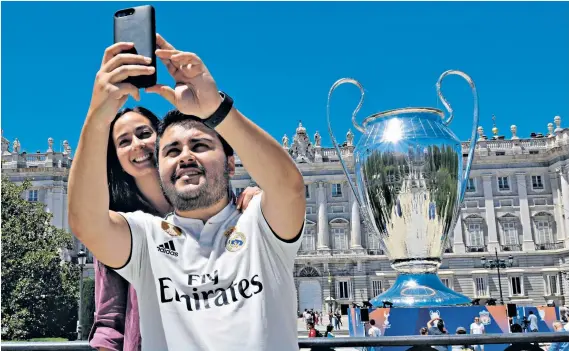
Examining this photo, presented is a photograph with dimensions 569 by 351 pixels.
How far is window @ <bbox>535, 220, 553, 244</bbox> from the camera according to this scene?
38406 mm

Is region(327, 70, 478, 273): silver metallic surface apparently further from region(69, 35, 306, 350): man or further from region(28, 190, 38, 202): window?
region(28, 190, 38, 202): window

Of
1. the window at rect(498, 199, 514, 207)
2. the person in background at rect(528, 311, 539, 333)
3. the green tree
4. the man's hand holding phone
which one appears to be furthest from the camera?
the window at rect(498, 199, 514, 207)

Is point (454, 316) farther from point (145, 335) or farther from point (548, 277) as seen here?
point (548, 277)

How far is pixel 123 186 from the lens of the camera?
178cm

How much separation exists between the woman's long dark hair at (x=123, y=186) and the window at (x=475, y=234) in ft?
130

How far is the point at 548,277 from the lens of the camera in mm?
37250

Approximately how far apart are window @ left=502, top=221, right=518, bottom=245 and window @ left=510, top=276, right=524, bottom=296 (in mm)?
2468

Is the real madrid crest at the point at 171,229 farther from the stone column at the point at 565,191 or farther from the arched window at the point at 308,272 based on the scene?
the stone column at the point at 565,191

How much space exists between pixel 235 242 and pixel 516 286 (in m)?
40.1

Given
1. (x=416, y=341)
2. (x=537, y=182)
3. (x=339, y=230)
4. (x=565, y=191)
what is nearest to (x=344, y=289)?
(x=339, y=230)

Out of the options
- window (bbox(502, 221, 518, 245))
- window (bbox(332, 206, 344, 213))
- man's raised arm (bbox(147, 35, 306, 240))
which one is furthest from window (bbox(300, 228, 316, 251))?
man's raised arm (bbox(147, 35, 306, 240))

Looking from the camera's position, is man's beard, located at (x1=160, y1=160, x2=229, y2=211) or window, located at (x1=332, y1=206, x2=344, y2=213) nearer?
man's beard, located at (x1=160, y1=160, x2=229, y2=211)

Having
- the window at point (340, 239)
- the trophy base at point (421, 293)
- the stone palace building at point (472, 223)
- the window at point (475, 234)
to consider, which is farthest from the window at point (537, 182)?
the trophy base at point (421, 293)

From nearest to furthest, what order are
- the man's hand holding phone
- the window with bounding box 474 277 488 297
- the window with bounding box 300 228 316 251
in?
the man's hand holding phone < the window with bounding box 474 277 488 297 < the window with bounding box 300 228 316 251
